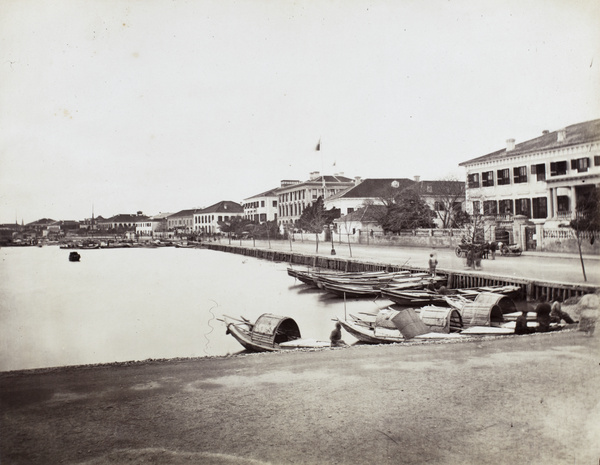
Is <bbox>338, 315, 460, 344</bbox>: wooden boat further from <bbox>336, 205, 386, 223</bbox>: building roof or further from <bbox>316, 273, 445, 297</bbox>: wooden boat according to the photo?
<bbox>336, 205, 386, 223</bbox>: building roof

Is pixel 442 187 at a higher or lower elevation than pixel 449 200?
higher

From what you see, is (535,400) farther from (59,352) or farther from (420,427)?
(59,352)

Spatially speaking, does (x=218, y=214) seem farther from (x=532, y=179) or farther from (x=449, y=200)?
(x=532, y=179)

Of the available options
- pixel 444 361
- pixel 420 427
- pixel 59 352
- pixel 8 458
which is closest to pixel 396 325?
pixel 444 361

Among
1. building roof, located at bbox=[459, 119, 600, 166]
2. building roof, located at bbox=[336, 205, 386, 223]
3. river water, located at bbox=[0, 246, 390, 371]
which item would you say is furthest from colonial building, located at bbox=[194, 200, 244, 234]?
building roof, located at bbox=[459, 119, 600, 166]

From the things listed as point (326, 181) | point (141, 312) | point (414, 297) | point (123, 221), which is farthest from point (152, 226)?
point (414, 297)

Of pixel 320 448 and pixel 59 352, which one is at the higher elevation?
pixel 320 448
